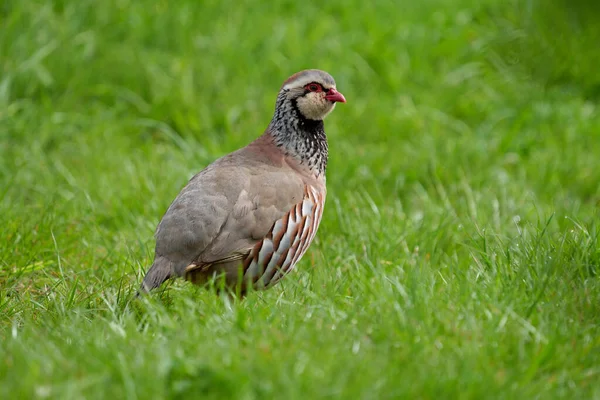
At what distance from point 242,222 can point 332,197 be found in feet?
4.61

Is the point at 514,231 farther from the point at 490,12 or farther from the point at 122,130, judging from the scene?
the point at 490,12

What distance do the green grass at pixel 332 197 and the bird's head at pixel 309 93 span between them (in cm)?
63

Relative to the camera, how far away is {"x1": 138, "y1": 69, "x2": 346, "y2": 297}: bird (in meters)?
4.01

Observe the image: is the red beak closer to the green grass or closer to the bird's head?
the bird's head

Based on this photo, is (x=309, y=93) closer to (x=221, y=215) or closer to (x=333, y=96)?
(x=333, y=96)

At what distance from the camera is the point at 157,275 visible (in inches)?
153

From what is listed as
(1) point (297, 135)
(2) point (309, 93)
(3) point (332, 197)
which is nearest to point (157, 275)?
(1) point (297, 135)

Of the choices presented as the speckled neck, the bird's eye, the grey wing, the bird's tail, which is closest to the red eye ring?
the bird's eye

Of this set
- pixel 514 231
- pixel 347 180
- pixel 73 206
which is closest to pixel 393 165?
pixel 347 180

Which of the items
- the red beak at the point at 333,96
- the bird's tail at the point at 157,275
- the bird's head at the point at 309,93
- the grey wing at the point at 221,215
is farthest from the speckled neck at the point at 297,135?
the bird's tail at the point at 157,275

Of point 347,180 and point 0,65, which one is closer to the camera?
point 347,180

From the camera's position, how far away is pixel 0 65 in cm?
679

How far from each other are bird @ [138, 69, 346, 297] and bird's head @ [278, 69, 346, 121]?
0.90 feet

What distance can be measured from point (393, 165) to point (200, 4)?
111 inches
